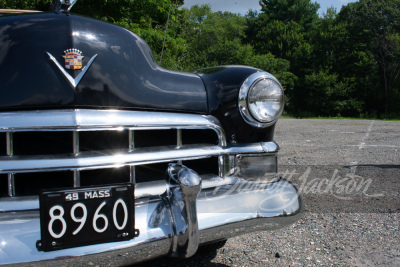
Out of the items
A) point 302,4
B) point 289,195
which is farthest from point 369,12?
point 289,195

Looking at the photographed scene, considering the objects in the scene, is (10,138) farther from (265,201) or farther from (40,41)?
(265,201)

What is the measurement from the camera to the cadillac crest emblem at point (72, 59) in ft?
4.31

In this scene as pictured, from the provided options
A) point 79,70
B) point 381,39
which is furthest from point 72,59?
point 381,39

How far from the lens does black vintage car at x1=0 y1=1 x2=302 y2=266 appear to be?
1154 mm

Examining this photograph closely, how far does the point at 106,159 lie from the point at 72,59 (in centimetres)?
43

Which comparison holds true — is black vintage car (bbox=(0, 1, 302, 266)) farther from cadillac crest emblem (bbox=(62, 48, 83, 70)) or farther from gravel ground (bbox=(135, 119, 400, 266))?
gravel ground (bbox=(135, 119, 400, 266))

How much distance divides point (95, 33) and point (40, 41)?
8.9 inches

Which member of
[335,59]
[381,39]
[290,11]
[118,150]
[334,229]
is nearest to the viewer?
[118,150]

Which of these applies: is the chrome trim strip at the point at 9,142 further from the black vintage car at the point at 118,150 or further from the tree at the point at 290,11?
the tree at the point at 290,11

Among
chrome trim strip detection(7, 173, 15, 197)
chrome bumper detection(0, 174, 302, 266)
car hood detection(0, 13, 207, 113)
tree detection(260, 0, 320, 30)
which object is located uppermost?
tree detection(260, 0, 320, 30)

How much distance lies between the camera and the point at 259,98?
1.66m

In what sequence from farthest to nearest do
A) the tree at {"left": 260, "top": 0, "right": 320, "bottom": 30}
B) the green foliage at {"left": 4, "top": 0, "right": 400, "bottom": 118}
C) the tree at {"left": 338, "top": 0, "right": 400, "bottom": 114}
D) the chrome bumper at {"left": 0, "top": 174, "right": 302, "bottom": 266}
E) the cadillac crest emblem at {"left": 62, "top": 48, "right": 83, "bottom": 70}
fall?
the tree at {"left": 260, "top": 0, "right": 320, "bottom": 30}
the green foliage at {"left": 4, "top": 0, "right": 400, "bottom": 118}
the tree at {"left": 338, "top": 0, "right": 400, "bottom": 114}
the cadillac crest emblem at {"left": 62, "top": 48, "right": 83, "bottom": 70}
the chrome bumper at {"left": 0, "top": 174, "right": 302, "bottom": 266}

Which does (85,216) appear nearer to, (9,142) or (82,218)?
(82,218)

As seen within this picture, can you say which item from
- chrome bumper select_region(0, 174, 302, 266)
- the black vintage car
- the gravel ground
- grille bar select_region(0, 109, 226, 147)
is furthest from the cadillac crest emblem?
→ the gravel ground
